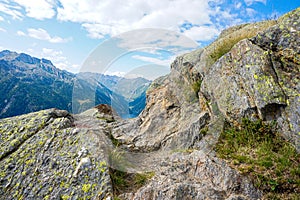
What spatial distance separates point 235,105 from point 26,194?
32.2 ft

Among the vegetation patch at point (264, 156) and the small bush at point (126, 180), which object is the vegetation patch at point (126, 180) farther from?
the vegetation patch at point (264, 156)

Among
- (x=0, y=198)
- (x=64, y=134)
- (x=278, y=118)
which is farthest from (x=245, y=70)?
(x=0, y=198)

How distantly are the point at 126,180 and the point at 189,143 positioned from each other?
4415 mm

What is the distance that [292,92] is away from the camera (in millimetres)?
8281

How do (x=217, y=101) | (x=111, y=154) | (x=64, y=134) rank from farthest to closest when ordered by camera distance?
(x=217, y=101)
(x=64, y=134)
(x=111, y=154)

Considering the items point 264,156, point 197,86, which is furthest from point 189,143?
point 197,86

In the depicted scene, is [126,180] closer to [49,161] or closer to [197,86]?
[49,161]

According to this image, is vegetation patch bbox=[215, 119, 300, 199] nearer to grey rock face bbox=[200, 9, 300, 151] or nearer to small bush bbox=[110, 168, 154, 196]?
grey rock face bbox=[200, 9, 300, 151]

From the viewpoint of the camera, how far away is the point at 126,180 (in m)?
8.32

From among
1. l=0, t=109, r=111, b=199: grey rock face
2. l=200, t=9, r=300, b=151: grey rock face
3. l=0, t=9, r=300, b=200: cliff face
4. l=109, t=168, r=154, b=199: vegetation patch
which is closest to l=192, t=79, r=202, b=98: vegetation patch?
l=0, t=9, r=300, b=200: cliff face

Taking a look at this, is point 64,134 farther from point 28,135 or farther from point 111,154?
point 111,154

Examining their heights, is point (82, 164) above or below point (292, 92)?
below

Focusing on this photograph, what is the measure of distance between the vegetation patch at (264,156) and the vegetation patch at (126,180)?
336cm

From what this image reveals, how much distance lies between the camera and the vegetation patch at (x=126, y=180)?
7.74 m
